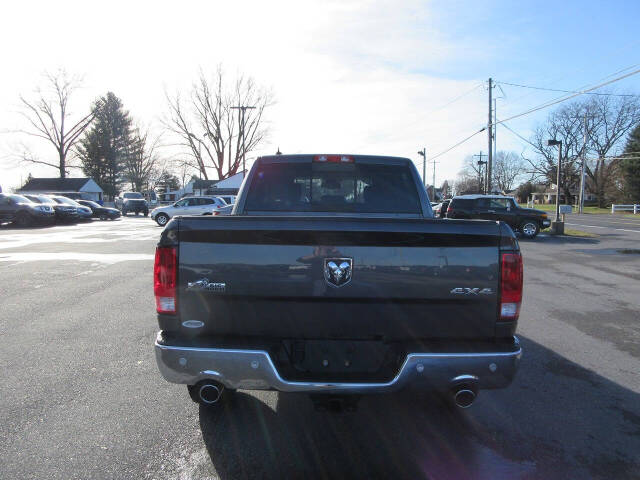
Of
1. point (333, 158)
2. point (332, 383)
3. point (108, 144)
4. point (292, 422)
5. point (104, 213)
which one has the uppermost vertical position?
point (108, 144)

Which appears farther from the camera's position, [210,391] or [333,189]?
[333,189]

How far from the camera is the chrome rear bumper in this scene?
100 inches

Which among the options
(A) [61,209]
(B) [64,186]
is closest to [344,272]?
(A) [61,209]

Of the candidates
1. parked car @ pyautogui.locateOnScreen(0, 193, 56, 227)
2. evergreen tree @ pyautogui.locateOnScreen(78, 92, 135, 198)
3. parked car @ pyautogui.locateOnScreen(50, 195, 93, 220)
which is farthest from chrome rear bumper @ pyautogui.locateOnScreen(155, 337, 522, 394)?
evergreen tree @ pyautogui.locateOnScreen(78, 92, 135, 198)

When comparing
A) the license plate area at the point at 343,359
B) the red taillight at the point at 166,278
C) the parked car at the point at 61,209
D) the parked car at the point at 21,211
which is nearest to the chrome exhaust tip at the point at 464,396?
the license plate area at the point at 343,359

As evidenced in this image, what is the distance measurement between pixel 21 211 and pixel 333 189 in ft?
80.7

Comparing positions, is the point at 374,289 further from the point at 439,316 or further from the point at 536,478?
the point at 536,478

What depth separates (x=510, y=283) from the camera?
8.70 ft

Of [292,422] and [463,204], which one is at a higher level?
A: [463,204]

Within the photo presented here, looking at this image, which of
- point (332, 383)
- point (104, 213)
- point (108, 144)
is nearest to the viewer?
point (332, 383)

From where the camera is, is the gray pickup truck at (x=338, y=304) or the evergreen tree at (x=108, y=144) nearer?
the gray pickup truck at (x=338, y=304)

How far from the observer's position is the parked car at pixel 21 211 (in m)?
23.5

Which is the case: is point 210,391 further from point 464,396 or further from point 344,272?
point 464,396

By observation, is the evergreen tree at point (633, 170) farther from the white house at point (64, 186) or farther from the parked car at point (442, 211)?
the white house at point (64, 186)
